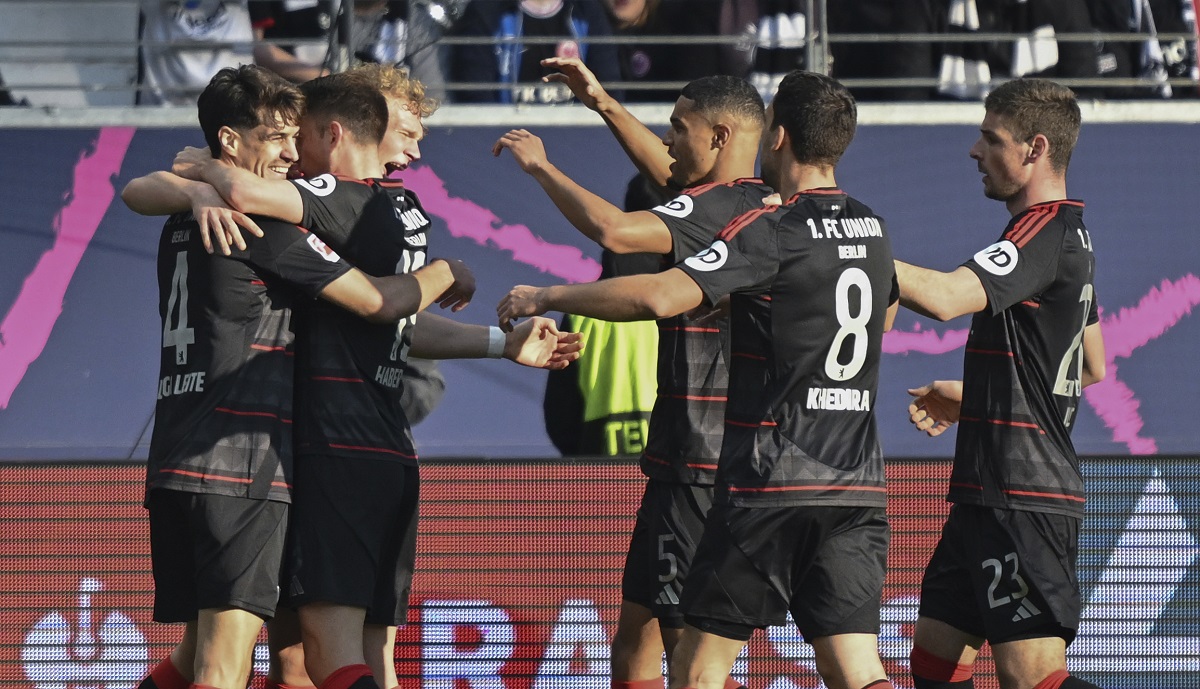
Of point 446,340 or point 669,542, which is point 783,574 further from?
point 446,340

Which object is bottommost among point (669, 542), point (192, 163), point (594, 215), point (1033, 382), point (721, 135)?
point (669, 542)

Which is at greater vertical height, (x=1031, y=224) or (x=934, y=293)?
(x=1031, y=224)


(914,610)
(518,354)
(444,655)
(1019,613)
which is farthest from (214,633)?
(914,610)

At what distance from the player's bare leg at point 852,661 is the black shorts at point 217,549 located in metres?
1.79

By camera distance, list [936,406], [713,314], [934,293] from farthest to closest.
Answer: [936,406]
[713,314]
[934,293]

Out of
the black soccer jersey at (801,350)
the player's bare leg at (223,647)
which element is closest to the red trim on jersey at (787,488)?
the black soccer jersey at (801,350)

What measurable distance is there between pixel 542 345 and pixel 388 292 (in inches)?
33.0

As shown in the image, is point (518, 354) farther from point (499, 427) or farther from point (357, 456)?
point (499, 427)

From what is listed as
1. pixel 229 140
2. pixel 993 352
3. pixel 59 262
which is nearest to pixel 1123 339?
pixel 993 352

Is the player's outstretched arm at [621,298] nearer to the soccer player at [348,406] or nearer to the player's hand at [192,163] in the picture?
the soccer player at [348,406]

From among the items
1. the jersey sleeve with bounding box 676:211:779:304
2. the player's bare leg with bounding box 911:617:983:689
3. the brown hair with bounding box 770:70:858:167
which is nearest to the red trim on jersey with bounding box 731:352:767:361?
the jersey sleeve with bounding box 676:211:779:304

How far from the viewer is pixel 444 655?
275 inches

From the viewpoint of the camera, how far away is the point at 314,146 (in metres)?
5.42

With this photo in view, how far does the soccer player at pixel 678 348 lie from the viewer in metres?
5.46
